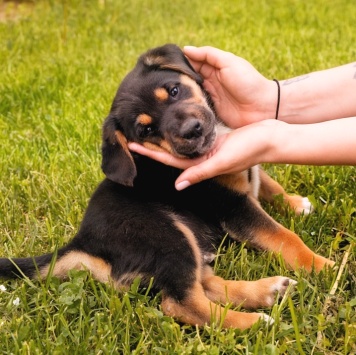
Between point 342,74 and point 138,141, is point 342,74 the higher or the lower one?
the higher one

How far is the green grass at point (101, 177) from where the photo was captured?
2.26m

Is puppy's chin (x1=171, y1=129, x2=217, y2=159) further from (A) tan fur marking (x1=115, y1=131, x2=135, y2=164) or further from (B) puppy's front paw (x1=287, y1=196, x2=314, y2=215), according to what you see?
(B) puppy's front paw (x1=287, y1=196, x2=314, y2=215)

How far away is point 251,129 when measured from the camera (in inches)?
110

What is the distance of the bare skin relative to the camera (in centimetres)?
270

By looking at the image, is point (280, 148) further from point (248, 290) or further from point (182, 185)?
point (248, 290)

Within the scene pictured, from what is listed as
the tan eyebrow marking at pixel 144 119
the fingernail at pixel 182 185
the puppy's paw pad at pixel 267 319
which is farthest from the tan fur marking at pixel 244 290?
the tan eyebrow marking at pixel 144 119

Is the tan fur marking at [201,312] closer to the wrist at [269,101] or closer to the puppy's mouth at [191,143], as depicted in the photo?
the puppy's mouth at [191,143]

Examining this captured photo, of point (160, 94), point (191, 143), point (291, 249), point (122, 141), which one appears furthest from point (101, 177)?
point (291, 249)

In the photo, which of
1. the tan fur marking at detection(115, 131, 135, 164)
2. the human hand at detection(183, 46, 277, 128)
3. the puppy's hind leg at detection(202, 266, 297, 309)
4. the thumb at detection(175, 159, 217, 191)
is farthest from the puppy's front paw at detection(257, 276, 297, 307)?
the human hand at detection(183, 46, 277, 128)

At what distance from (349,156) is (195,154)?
715 mm

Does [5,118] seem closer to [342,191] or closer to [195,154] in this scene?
[195,154]

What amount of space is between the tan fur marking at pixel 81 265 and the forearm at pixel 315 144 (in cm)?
90

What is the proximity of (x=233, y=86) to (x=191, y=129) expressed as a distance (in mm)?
697

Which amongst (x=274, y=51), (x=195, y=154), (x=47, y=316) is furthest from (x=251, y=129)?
(x=274, y=51)
